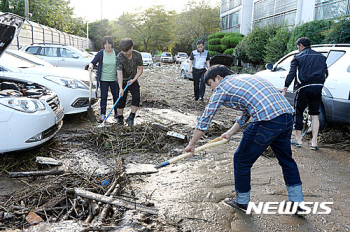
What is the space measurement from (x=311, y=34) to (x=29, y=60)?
10.4 m

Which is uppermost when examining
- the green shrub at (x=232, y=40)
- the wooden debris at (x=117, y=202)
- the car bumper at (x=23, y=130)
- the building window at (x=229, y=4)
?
the building window at (x=229, y=4)

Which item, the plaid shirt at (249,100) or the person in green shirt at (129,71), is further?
the person in green shirt at (129,71)

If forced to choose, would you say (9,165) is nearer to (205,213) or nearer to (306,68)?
(205,213)

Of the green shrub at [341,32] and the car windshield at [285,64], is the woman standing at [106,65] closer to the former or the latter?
the car windshield at [285,64]

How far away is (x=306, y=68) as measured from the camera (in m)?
5.06

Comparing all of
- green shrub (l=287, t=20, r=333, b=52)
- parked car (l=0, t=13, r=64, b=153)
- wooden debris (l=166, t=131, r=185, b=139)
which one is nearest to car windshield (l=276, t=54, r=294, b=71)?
wooden debris (l=166, t=131, r=185, b=139)

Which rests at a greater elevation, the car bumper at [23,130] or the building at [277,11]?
the building at [277,11]

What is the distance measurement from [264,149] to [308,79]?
285cm

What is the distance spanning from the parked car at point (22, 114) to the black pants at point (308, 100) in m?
4.18

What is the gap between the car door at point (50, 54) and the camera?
12.4 metres

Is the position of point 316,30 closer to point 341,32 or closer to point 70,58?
point 341,32

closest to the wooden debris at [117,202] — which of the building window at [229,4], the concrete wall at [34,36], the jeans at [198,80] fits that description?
the jeans at [198,80]

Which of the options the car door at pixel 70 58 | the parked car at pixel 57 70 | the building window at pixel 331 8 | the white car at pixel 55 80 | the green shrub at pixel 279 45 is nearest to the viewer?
the white car at pixel 55 80

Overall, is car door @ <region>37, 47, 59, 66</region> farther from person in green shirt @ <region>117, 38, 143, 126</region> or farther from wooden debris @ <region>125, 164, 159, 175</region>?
wooden debris @ <region>125, 164, 159, 175</region>
